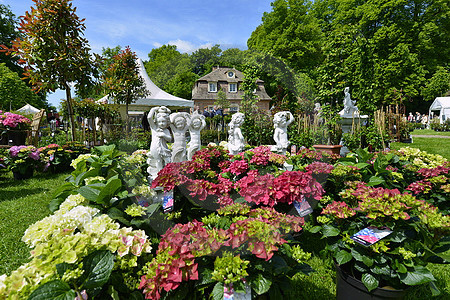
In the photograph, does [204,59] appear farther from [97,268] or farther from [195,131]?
[97,268]

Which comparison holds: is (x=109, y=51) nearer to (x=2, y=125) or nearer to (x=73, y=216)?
(x=2, y=125)

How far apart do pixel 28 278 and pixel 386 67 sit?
20.4 m

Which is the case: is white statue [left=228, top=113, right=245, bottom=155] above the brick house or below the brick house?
below

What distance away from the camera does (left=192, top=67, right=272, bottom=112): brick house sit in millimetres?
25766

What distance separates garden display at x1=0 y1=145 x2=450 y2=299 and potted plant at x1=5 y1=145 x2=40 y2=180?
3.68 metres

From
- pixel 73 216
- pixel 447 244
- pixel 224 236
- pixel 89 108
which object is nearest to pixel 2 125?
pixel 89 108

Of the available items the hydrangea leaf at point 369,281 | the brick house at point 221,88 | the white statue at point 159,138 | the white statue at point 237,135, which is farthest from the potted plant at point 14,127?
the brick house at point 221,88

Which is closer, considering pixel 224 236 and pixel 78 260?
pixel 78 260

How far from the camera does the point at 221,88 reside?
2578 cm

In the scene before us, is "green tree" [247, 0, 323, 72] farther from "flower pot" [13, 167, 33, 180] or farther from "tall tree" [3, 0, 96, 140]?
"flower pot" [13, 167, 33, 180]

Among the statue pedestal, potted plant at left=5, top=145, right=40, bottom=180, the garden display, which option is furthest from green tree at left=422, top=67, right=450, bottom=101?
potted plant at left=5, top=145, right=40, bottom=180

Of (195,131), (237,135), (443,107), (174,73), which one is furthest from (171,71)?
(443,107)

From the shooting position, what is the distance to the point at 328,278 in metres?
1.94

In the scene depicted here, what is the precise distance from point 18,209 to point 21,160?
80.0 inches
